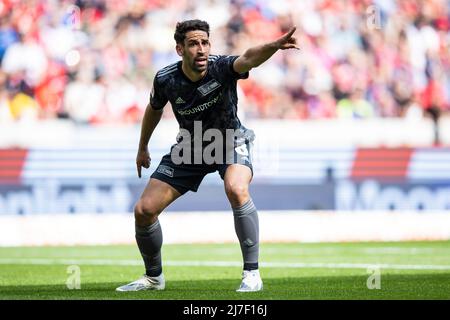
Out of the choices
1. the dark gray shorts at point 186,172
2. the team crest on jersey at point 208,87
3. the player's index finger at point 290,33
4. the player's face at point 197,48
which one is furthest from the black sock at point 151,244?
the player's index finger at point 290,33

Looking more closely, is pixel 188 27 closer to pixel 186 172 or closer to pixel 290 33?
pixel 290 33

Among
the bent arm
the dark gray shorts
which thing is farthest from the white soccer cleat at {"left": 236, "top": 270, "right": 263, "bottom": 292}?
the bent arm

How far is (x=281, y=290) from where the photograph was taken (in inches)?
341

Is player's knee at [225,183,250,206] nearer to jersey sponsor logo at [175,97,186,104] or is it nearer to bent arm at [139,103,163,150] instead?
jersey sponsor logo at [175,97,186,104]

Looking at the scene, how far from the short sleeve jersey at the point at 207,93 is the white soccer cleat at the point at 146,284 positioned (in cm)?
132

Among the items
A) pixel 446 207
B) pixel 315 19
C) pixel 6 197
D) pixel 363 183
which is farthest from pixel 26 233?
pixel 315 19

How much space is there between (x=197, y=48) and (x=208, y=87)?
0.35 metres

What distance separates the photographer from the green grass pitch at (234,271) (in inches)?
331

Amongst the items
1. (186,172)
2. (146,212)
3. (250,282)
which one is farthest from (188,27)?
(250,282)

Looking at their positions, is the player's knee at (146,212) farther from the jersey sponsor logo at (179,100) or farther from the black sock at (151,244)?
the jersey sponsor logo at (179,100)

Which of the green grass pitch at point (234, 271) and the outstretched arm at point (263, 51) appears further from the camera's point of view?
the green grass pitch at point (234, 271)

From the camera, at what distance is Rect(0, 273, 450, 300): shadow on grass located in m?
8.05

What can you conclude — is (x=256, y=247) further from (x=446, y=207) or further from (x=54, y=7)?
(x=54, y=7)

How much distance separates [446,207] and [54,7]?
29.2 feet
